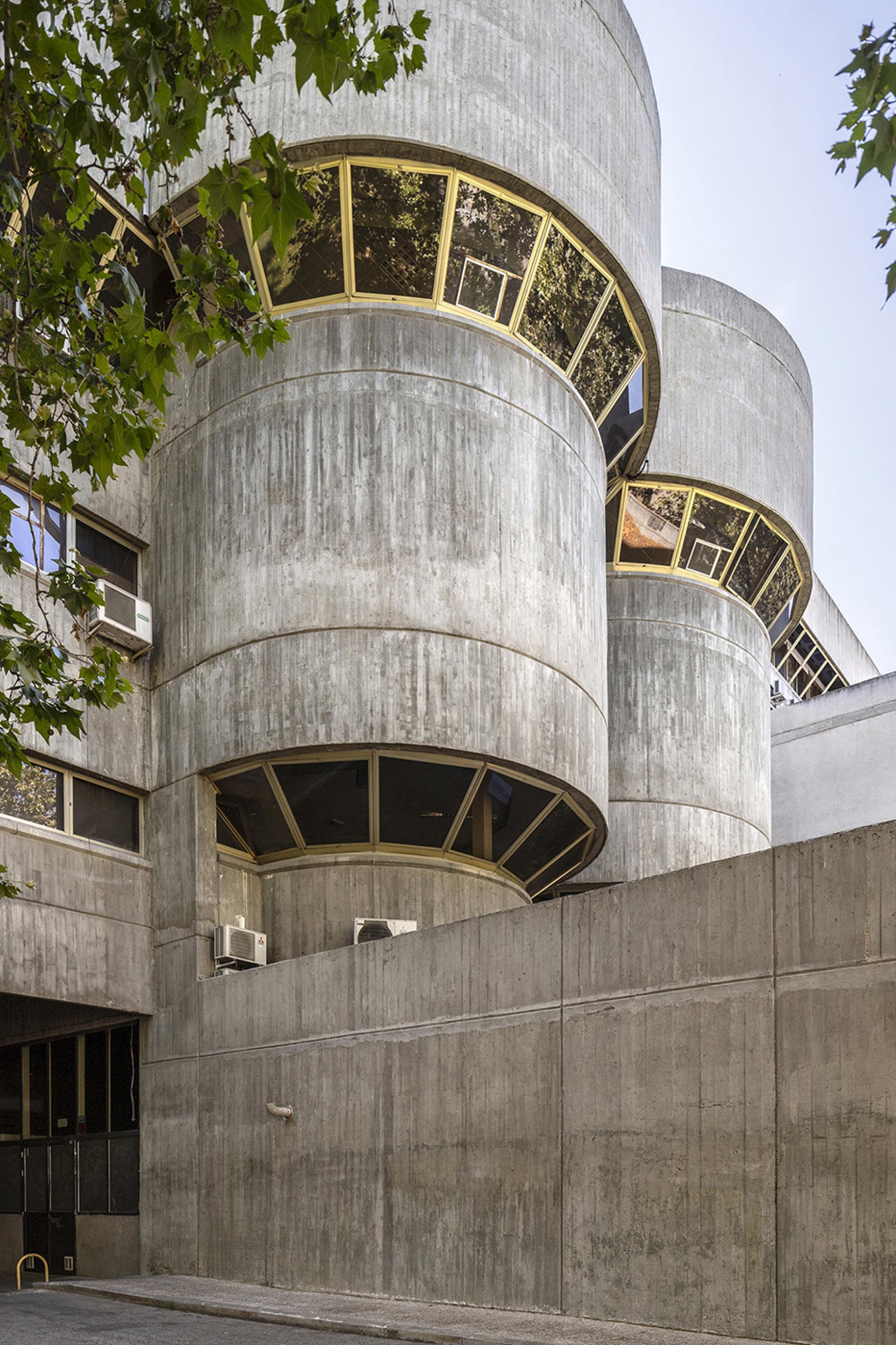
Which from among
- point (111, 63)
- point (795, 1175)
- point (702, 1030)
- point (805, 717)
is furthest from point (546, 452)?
point (805, 717)

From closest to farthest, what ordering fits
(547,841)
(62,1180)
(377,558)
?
(377,558) → (62,1180) → (547,841)

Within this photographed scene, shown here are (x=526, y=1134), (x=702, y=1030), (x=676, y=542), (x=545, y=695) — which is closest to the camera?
(x=702, y=1030)

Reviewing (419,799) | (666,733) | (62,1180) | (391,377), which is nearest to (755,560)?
(666,733)

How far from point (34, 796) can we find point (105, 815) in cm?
143

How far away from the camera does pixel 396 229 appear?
19.1 metres

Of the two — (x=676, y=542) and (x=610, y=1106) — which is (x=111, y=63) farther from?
(x=610, y=1106)

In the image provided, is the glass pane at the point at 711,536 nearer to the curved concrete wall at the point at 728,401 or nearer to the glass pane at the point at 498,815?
the curved concrete wall at the point at 728,401

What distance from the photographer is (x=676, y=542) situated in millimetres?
29203

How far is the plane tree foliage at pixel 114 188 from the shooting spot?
17.7 feet

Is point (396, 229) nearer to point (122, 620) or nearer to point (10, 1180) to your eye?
point (122, 620)

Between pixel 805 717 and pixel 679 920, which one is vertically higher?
pixel 805 717

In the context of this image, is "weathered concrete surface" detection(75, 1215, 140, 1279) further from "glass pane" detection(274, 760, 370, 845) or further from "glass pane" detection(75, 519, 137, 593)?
"glass pane" detection(75, 519, 137, 593)

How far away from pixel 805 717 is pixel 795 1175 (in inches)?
1072

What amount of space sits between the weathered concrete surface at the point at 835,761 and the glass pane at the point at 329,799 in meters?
18.4
